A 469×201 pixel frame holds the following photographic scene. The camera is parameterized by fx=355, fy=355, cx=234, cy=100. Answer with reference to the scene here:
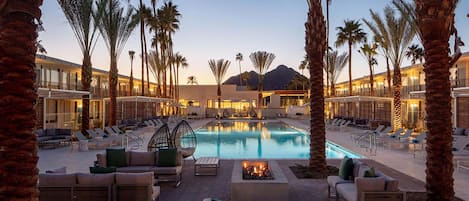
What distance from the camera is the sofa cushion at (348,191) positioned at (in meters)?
5.61

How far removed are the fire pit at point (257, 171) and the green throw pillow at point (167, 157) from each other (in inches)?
65.6

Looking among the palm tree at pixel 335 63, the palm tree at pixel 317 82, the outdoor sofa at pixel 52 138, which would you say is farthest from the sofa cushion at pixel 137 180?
the palm tree at pixel 335 63

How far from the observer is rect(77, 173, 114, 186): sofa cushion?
5756 mm

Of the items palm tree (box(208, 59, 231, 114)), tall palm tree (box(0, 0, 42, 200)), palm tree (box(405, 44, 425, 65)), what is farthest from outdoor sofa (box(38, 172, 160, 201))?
palm tree (box(208, 59, 231, 114))

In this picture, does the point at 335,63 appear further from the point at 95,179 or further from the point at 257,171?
the point at 95,179

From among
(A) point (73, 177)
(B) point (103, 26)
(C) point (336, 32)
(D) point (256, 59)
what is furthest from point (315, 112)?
(D) point (256, 59)

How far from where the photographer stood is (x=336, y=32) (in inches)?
1292

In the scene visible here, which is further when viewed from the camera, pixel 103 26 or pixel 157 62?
pixel 157 62

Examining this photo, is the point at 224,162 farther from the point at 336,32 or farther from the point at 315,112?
the point at 336,32

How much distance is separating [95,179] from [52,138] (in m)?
10.4

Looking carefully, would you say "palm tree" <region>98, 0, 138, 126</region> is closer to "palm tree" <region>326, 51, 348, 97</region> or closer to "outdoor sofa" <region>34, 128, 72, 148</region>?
"outdoor sofa" <region>34, 128, 72, 148</region>

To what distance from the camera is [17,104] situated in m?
2.91

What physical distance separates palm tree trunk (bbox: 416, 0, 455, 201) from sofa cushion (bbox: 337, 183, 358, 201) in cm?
119

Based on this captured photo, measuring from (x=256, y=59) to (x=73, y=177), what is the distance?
4181cm
